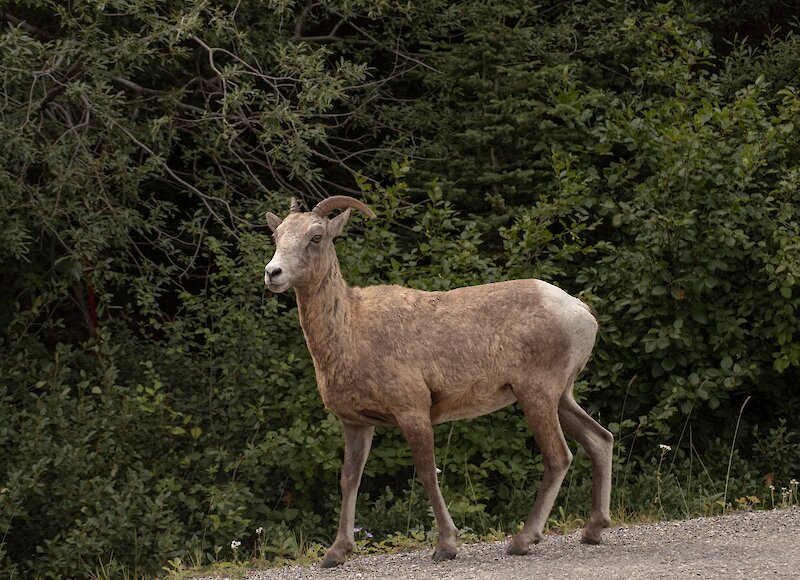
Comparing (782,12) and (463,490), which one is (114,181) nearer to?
(463,490)

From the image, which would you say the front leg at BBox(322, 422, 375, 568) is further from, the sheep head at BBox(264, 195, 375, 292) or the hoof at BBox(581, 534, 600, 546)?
the hoof at BBox(581, 534, 600, 546)

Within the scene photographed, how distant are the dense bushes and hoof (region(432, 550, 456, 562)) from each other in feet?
5.60

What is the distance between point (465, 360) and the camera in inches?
298

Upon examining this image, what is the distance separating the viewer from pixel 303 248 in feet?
24.2

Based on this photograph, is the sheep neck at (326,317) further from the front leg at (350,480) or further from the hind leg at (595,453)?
the hind leg at (595,453)

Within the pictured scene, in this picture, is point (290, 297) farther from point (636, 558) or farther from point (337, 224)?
point (636, 558)

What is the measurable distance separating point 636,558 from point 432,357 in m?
1.61

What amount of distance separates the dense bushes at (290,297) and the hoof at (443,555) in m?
1.71

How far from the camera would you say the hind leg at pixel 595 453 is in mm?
7801

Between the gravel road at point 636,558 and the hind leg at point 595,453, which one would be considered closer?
the gravel road at point 636,558

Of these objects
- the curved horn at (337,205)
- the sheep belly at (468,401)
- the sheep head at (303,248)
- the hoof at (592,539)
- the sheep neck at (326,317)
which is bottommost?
the hoof at (592,539)

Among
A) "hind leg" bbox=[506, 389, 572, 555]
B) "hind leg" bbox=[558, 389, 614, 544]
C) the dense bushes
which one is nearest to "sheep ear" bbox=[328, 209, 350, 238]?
"hind leg" bbox=[506, 389, 572, 555]

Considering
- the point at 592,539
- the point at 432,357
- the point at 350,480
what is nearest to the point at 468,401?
the point at 432,357

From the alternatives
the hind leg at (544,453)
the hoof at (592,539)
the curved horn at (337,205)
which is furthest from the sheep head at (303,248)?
the hoof at (592,539)
